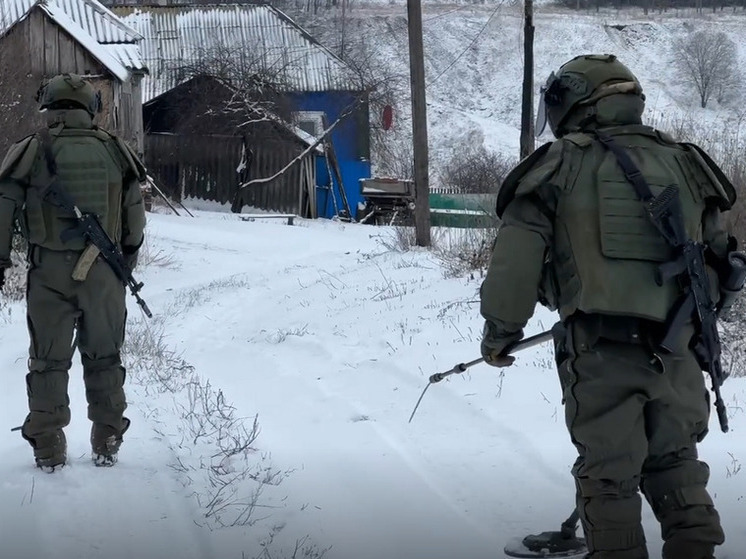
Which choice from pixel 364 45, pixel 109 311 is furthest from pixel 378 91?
pixel 109 311

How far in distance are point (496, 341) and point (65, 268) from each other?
2.29m

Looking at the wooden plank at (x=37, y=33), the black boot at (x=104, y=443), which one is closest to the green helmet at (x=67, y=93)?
the black boot at (x=104, y=443)

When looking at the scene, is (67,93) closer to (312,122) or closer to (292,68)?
(312,122)

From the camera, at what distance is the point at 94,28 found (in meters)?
25.3

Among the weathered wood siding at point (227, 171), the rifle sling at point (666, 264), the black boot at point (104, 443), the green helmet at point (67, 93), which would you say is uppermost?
the green helmet at point (67, 93)

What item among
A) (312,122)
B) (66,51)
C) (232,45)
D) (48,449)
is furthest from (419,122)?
(232,45)

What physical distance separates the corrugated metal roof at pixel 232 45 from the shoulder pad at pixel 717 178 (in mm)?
27726

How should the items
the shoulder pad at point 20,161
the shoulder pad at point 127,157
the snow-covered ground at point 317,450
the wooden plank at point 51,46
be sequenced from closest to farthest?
the snow-covered ground at point 317,450
the shoulder pad at point 20,161
the shoulder pad at point 127,157
the wooden plank at point 51,46

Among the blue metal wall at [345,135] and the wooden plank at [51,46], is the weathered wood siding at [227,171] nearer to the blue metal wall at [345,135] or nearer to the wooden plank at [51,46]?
the blue metal wall at [345,135]

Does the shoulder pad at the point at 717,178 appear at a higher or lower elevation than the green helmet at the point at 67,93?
lower

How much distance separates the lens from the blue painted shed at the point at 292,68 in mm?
30781

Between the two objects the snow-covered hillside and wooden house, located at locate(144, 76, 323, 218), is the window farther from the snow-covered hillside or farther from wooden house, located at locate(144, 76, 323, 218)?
the snow-covered hillside

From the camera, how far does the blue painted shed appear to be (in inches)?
1212

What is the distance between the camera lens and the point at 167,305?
37.1 feet
